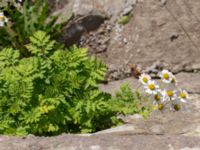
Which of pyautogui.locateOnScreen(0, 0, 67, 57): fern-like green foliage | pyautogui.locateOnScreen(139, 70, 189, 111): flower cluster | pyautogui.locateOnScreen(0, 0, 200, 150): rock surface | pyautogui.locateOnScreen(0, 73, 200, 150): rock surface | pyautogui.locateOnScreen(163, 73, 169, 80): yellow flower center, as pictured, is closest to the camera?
pyautogui.locateOnScreen(0, 73, 200, 150): rock surface

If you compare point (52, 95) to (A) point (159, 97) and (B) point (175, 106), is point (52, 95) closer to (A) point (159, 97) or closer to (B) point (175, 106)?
(A) point (159, 97)

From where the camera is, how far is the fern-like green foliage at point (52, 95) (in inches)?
133

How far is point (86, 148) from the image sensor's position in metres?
2.95

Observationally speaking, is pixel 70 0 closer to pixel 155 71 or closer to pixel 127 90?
pixel 155 71

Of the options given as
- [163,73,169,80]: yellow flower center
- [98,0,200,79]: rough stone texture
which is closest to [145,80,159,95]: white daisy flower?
[163,73,169,80]: yellow flower center

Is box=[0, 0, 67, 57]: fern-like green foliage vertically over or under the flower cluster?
over

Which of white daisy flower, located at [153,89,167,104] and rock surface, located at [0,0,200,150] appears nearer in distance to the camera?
white daisy flower, located at [153,89,167,104]

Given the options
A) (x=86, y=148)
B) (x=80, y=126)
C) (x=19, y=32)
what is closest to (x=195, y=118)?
(x=80, y=126)

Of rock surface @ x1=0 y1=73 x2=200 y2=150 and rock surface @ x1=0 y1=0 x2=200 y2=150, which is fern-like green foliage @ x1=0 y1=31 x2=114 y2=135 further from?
rock surface @ x1=0 y1=0 x2=200 y2=150

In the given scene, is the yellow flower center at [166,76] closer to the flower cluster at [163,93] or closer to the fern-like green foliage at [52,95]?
the flower cluster at [163,93]

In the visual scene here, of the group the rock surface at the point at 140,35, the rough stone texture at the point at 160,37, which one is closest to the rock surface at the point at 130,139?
the rock surface at the point at 140,35

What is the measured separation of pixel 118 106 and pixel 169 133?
0.41 meters

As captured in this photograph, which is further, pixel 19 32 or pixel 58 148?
pixel 19 32

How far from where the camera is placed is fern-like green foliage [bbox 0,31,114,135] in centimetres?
339
